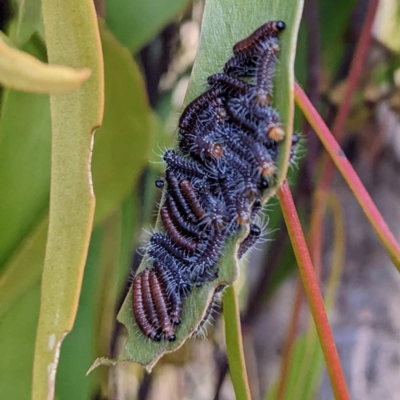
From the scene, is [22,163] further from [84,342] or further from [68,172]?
[84,342]

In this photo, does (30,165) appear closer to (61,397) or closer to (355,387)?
(61,397)

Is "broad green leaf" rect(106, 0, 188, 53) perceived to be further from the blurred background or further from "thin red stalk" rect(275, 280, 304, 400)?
"thin red stalk" rect(275, 280, 304, 400)

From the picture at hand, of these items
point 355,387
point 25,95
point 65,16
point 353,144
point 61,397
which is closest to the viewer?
point 65,16

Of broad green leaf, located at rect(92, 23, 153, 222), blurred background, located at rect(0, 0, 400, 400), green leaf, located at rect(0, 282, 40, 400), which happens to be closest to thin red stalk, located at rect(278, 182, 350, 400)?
blurred background, located at rect(0, 0, 400, 400)

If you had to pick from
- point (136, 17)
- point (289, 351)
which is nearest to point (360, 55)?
point (136, 17)

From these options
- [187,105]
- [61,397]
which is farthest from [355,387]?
[187,105]

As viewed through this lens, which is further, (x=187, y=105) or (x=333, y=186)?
(x=333, y=186)
